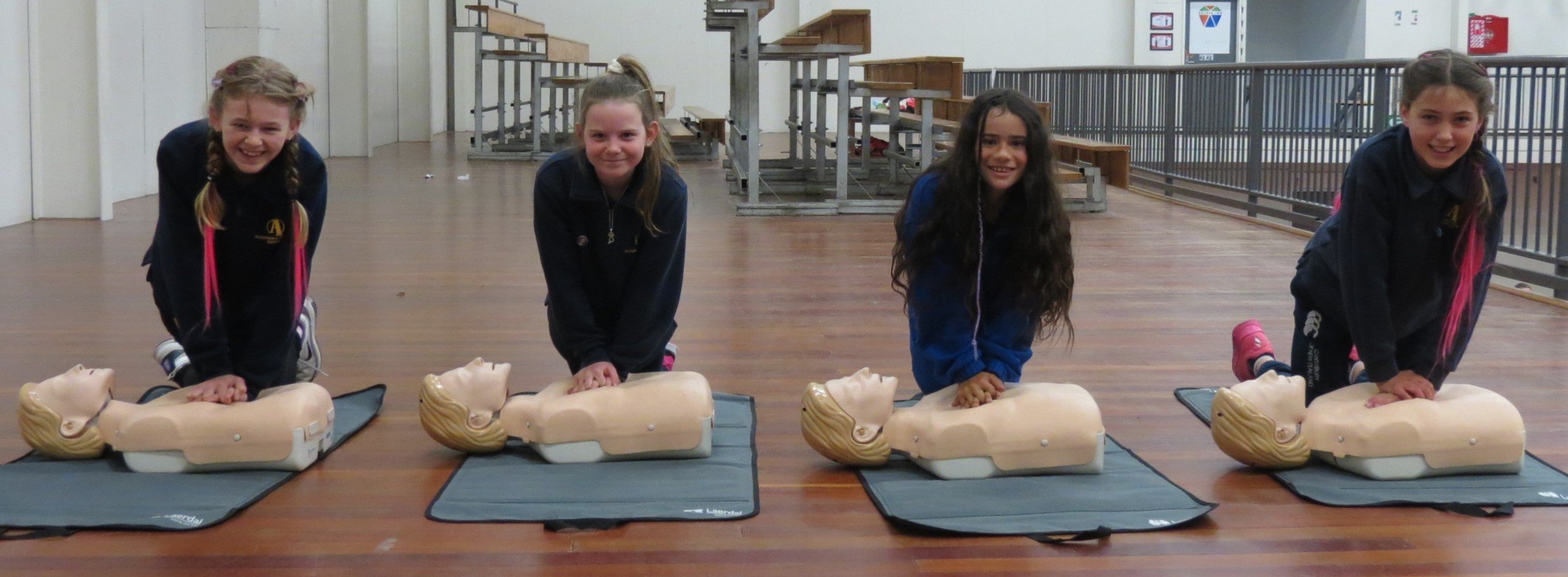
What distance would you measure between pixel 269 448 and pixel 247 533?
38 centimetres

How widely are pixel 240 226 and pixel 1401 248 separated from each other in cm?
241

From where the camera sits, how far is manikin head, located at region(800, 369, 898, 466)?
2750 mm

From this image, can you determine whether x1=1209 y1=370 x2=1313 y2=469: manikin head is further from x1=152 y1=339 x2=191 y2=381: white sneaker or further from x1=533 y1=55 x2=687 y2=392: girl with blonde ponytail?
x1=152 y1=339 x2=191 y2=381: white sneaker

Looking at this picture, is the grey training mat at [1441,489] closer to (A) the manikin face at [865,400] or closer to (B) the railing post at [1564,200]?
(A) the manikin face at [865,400]

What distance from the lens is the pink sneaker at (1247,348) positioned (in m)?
3.40

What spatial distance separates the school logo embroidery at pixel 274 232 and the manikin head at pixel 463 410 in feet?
1.53

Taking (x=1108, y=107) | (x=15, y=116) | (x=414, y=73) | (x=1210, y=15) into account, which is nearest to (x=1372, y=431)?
(x=15, y=116)

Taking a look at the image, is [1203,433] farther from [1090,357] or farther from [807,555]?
[807,555]

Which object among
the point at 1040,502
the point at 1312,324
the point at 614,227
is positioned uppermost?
the point at 614,227

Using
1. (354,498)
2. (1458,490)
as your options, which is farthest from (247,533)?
(1458,490)

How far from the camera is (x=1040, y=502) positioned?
2533mm

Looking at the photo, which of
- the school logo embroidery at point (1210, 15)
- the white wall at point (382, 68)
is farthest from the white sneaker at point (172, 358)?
the school logo embroidery at point (1210, 15)

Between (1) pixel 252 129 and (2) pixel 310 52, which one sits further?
(2) pixel 310 52

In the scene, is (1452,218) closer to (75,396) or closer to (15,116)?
(75,396)
